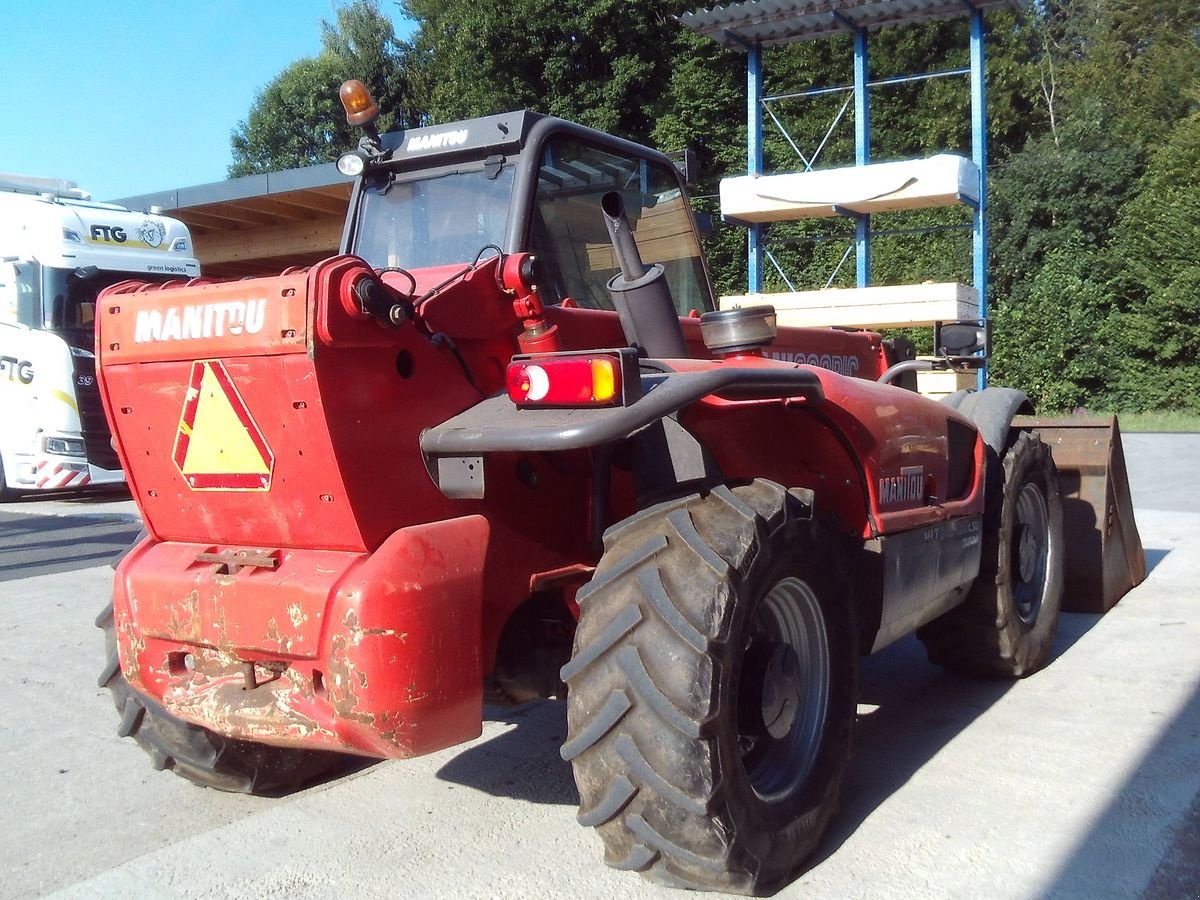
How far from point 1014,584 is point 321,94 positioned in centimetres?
4185

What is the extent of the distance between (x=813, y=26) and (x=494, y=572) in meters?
15.5

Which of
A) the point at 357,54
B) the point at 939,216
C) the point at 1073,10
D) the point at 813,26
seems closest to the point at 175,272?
the point at 813,26

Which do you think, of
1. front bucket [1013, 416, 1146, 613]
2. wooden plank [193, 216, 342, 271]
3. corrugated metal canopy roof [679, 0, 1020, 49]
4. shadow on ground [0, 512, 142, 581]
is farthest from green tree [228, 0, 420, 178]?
front bucket [1013, 416, 1146, 613]

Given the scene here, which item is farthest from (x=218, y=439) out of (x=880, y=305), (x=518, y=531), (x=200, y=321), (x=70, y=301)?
(x=70, y=301)

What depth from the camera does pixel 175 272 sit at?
1477 centimetres

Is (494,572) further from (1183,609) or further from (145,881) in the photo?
(1183,609)

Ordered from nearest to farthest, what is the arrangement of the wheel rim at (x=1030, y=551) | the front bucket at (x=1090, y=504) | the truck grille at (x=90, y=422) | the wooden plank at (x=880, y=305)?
the wheel rim at (x=1030, y=551) → the front bucket at (x=1090, y=504) → the wooden plank at (x=880, y=305) → the truck grille at (x=90, y=422)

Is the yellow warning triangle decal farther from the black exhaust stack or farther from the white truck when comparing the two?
the white truck

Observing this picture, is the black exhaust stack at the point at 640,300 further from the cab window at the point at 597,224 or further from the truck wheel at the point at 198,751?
the truck wheel at the point at 198,751

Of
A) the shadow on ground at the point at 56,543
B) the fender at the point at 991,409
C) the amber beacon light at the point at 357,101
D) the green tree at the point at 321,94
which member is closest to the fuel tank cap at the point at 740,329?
the amber beacon light at the point at 357,101

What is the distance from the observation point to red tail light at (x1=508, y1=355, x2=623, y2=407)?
9.00 feet

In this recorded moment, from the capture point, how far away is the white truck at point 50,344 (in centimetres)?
1315

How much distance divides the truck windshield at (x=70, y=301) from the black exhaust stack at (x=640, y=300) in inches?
439

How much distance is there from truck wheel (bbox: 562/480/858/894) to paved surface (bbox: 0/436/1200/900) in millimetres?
270
